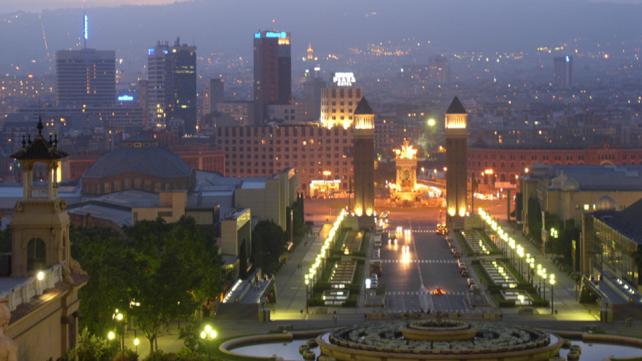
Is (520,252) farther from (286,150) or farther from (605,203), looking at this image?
(286,150)

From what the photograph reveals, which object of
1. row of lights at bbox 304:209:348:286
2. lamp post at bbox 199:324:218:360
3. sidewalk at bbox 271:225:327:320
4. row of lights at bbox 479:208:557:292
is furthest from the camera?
row of lights at bbox 479:208:557:292

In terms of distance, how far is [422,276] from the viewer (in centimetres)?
8694

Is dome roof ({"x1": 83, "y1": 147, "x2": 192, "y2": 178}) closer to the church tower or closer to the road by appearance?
the road

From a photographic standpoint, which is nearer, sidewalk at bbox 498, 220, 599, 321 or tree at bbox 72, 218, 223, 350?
tree at bbox 72, 218, 223, 350

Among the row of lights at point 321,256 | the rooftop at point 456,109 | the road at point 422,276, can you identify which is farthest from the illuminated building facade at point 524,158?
the road at point 422,276

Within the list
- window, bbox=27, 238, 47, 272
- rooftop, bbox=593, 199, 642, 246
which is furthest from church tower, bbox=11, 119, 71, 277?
rooftop, bbox=593, 199, 642, 246

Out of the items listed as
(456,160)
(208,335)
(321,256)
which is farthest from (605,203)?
(208,335)

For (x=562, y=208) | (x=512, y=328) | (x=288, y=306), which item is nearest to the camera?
(x=512, y=328)

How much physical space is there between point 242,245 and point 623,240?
1806 cm

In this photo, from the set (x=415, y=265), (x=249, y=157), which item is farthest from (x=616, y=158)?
(x=415, y=265)

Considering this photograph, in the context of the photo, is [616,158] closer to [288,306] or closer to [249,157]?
[249,157]

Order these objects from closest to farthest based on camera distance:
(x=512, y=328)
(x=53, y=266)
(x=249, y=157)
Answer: (x=53, y=266), (x=512, y=328), (x=249, y=157)

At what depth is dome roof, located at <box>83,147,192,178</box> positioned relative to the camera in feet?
382

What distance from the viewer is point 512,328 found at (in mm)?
53625
